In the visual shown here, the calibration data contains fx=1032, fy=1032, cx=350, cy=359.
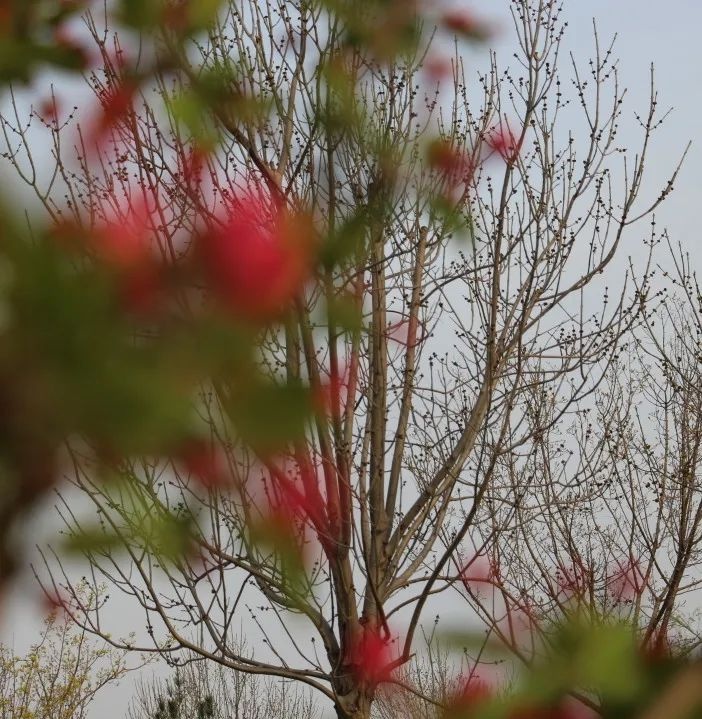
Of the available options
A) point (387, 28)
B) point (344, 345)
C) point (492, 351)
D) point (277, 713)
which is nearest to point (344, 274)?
point (344, 345)

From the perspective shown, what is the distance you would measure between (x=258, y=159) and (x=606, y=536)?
2.97 metres

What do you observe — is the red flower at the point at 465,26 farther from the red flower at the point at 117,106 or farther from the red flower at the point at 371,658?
the red flower at the point at 371,658

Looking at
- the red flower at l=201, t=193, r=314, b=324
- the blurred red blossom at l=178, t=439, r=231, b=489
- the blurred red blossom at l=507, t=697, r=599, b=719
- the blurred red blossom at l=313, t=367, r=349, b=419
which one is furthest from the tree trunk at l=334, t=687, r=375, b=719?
the red flower at l=201, t=193, r=314, b=324

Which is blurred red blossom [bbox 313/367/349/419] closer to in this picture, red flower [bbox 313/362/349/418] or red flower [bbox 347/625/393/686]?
red flower [bbox 313/362/349/418]

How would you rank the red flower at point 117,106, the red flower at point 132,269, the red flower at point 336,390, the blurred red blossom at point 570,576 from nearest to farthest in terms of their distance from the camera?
the red flower at point 132,269, the red flower at point 117,106, the red flower at point 336,390, the blurred red blossom at point 570,576

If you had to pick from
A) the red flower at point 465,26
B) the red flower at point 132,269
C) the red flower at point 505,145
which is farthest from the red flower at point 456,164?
the red flower at point 132,269

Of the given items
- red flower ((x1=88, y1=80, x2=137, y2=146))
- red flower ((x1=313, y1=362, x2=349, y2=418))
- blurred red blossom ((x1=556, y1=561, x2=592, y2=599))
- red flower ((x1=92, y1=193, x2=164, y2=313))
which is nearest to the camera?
red flower ((x1=92, y1=193, x2=164, y2=313))

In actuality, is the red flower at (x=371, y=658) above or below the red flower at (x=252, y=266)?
above

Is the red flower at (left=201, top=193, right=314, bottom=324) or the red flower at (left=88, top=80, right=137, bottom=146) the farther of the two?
the red flower at (left=88, top=80, right=137, bottom=146)

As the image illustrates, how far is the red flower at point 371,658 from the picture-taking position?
358 centimetres

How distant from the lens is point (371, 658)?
3.58m

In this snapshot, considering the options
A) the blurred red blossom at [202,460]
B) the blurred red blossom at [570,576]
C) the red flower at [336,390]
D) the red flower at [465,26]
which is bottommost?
the blurred red blossom at [202,460]

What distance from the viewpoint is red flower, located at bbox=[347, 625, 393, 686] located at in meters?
3.58

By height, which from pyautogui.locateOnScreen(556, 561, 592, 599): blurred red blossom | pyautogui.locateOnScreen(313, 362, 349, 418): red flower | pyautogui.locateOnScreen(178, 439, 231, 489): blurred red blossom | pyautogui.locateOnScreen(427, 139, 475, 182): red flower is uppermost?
pyautogui.locateOnScreen(427, 139, 475, 182): red flower
